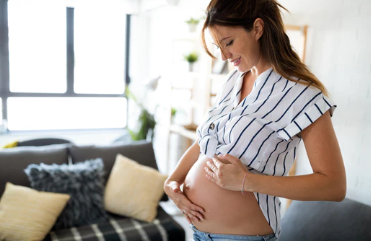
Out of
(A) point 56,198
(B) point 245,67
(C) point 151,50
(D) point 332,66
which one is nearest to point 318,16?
(D) point 332,66

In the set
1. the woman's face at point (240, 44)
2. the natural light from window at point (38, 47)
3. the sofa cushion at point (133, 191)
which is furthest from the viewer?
the natural light from window at point (38, 47)

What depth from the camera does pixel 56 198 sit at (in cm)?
197

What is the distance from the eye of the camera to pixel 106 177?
7.64ft

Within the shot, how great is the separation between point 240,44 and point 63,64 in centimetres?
342

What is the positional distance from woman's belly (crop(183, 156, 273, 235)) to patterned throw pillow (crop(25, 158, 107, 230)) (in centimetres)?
120

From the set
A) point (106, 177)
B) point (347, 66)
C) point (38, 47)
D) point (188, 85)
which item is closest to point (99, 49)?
point (38, 47)

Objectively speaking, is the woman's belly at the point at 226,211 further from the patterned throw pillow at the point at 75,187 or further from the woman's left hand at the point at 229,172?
the patterned throw pillow at the point at 75,187

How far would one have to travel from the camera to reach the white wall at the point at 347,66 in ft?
5.28

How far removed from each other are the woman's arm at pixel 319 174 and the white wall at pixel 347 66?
847 mm

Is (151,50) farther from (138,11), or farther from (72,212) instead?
(72,212)

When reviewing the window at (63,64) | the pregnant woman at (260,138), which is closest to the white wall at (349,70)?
Answer: the pregnant woman at (260,138)

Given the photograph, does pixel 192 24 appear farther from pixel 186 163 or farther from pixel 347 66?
pixel 186 163

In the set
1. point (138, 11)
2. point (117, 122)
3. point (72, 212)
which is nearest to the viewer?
point (72, 212)

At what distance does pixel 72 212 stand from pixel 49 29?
2.51m
